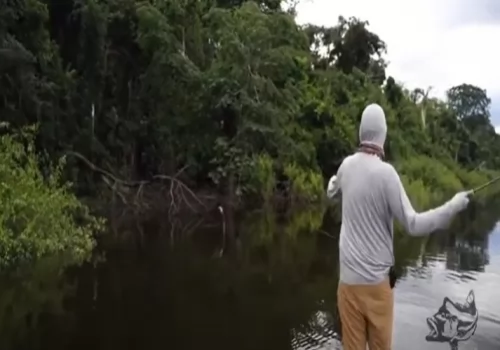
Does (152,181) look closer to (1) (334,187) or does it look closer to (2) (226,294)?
(2) (226,294)

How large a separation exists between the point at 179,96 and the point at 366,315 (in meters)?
20.9

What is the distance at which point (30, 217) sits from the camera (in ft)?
41.7

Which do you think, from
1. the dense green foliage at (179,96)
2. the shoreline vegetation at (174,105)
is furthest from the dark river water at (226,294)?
the dense green foliage at (179,96)

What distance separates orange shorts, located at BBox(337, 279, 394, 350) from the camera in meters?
3.54

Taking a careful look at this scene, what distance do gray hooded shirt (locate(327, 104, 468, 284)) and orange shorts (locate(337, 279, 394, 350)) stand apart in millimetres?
49

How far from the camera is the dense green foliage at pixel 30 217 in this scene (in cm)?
1223

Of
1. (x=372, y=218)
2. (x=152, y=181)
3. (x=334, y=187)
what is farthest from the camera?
(x=152, y=181)

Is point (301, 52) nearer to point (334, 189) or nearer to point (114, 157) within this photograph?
point (114, 157)

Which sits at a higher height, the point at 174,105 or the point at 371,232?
the point at 174,105

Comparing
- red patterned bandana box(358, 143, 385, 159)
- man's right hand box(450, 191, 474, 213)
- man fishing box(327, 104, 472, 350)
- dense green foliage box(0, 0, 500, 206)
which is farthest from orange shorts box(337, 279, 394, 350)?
dense green foliage box(0, 0, 500, 206)

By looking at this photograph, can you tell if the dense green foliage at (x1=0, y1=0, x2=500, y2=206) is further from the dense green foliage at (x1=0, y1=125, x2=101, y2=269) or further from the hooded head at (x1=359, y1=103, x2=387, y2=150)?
the hooded head at (x1=359, y1=103, x2=387, y2=150)

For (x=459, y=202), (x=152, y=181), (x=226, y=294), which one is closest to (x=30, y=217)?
(x=226, y=294)

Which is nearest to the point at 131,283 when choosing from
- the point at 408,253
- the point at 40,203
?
the point at 40,203

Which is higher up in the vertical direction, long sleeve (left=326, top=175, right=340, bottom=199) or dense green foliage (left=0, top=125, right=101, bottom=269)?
long sleeve (left=326, top=175, right=340, bottom=199)
